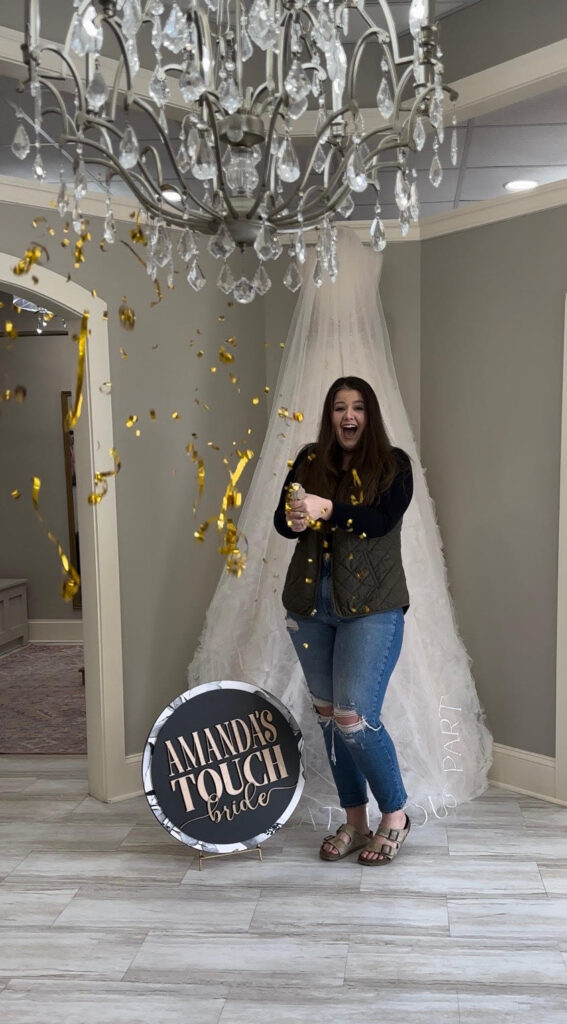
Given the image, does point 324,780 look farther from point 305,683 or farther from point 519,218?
point 519,218

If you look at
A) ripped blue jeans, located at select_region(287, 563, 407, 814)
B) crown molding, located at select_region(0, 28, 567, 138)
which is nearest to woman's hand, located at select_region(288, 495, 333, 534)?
ripped blue jeans, located at select_region(287, 563, 407, 814)

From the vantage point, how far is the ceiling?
3715 millimetres

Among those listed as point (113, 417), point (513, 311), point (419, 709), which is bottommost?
point (419, 709)

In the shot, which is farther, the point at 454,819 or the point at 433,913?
the point at 454,819

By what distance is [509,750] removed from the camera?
11.6 feet

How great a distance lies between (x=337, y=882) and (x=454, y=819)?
60 centimetres

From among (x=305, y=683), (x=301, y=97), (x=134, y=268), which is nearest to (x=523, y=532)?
(x=305, y=683)

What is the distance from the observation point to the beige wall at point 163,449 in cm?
343

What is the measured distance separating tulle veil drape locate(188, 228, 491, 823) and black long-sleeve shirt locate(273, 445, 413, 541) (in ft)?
1.55

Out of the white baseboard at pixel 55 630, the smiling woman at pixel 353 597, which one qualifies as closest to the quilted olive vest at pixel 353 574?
the smiling woman at pixel 353 597

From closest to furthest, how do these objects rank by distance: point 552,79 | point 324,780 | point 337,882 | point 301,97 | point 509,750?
point 301,97 → point 337,882 → point 552,79 → point 324,780 → point 509,750

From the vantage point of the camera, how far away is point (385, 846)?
2914 mm

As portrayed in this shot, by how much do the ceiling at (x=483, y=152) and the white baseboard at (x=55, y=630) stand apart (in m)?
3.15

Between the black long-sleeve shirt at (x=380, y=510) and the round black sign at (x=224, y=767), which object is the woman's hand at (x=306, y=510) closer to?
the black long-sleeve shirt at (x=380, y=510)
